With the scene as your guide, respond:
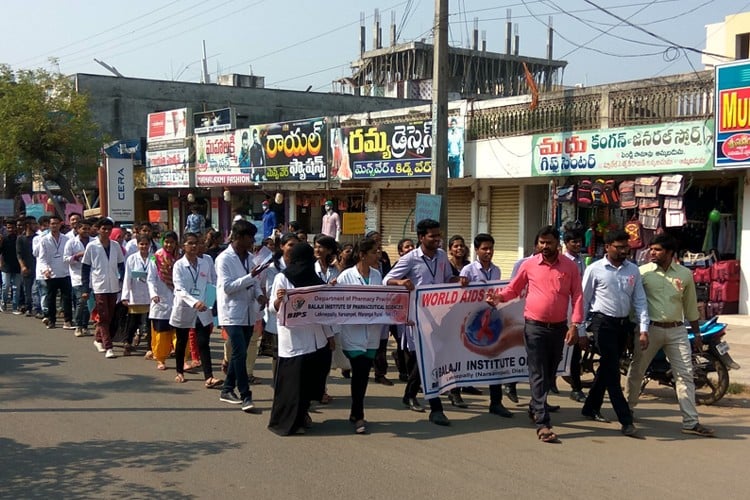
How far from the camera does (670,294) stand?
7023 mm

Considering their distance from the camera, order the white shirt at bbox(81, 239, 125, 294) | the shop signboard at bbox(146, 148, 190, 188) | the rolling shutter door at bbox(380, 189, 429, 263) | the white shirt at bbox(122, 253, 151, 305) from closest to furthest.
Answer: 1. the white shirt at bbox(122, 253, 151, 305)
2. the white shirt at bbox(81, 239, 125, 294)
3. the rolling shutter door at bbox(380, 189, 429, 263)
4. the shop signboard at bbox(146, 148, 190, 188)

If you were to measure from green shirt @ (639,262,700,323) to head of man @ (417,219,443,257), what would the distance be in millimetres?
1937

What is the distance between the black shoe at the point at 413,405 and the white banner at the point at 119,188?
12238 mm

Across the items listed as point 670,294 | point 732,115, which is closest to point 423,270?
point 670,294

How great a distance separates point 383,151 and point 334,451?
13482mm

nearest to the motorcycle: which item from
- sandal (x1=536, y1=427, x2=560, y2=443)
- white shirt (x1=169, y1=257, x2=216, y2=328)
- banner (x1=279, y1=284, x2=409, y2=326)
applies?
sandal (x1=536, y1=427, x2=560, y2=443)

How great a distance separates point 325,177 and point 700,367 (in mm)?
13893

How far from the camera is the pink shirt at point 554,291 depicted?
6.71 metres

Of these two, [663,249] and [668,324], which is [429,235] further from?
[668,324]

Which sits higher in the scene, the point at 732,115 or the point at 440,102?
the point at 440,102

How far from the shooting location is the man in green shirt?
275 inches

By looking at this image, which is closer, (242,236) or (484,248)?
(242,236)

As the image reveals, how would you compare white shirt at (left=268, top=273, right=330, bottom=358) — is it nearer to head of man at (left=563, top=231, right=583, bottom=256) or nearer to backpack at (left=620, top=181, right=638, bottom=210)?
head of man at (left=563, top=231, right=583, bottom=256)

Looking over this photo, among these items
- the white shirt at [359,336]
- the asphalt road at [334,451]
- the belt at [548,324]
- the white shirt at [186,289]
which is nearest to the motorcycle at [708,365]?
the asphalt road at [334,451]
